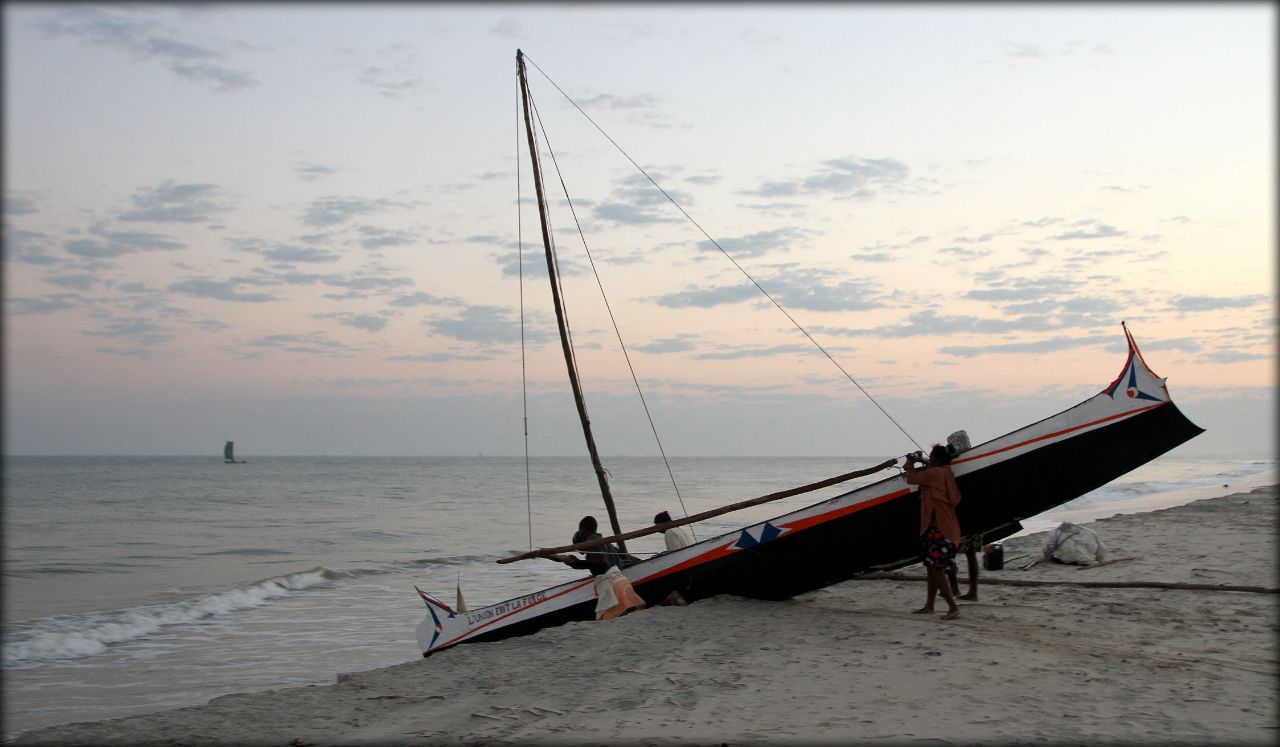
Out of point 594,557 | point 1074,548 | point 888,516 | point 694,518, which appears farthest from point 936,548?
point 1074,548

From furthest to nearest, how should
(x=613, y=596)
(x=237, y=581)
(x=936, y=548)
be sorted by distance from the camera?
(x=237, y=581) < (x=613, y=596) < (x=936, y=548)

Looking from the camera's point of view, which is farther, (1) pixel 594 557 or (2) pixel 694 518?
(1) pixel 594 557

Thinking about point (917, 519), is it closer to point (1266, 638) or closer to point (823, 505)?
point (823, 505)

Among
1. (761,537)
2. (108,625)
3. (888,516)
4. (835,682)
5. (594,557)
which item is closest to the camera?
(835,682)

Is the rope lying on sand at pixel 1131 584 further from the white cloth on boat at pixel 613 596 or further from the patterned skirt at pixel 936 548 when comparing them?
the white cloth on boat at pixel 613 596

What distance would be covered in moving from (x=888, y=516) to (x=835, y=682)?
250 centimetres

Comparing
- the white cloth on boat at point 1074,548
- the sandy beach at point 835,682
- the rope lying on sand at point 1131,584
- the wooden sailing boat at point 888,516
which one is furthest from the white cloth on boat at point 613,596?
the white cloth on boat at point 1074,548

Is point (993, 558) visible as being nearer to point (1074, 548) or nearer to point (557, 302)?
point (1074, 548)

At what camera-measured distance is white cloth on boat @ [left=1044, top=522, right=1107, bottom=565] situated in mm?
10211

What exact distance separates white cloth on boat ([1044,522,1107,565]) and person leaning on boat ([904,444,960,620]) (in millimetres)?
3654

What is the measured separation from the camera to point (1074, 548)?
1026cm

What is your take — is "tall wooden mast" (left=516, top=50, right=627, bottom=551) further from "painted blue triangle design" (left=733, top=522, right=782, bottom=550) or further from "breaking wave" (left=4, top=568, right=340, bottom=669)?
"breaking wave" (left=4, top=568, right=340, bottom=669)

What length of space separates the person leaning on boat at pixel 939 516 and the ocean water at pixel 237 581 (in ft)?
11.6

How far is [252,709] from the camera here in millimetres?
6238
